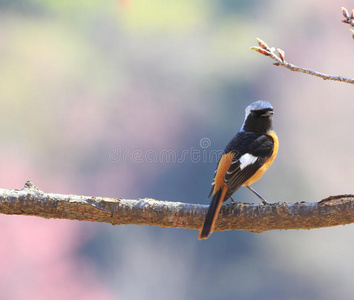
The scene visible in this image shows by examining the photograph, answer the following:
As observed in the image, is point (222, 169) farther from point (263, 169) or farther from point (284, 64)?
point (284, 64)

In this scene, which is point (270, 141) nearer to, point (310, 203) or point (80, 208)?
point (310, 203)

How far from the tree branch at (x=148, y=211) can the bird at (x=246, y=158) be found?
0.25ft

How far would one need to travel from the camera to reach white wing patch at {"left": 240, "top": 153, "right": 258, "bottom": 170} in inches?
66.5

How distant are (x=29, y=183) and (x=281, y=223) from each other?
3.20ft

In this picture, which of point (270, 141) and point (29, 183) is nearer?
point (29, 183)

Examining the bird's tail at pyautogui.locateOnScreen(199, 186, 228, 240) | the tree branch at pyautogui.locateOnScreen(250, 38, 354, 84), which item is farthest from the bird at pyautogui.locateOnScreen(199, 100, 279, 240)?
the tree branch at pyautogui.locateOnScreen(250, 38, 354, 84)

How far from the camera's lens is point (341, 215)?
1446mm

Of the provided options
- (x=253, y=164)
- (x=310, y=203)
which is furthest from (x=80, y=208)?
(x=310, y=203)

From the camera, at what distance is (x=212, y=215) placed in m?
1.45

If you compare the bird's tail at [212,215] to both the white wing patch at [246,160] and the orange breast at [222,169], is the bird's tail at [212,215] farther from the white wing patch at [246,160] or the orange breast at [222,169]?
the white wing patch at [246,160]

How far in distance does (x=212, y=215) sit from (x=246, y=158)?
0.38m

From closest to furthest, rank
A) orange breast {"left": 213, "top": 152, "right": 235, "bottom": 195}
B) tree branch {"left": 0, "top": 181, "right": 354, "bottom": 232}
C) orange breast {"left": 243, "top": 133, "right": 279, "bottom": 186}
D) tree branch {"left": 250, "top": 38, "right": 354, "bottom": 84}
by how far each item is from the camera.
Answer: tree branch {"left": 250, "top": 38, "right": 354, "bottom": 84} → tree branch {"left": 0, "top": 181, "right": 354, "bottom": 232} → orange breast {"left": 213, "top": 152, "right": 235, "bottom": 195} → orange breast {"left": 243, "top": 133, "right": 279, "bottom": 186}

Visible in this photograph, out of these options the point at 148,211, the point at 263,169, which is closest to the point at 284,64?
the point at 263,169

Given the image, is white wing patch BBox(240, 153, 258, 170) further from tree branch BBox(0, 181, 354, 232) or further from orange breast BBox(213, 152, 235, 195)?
tree branch BBox(0, 181, 354, 232)
